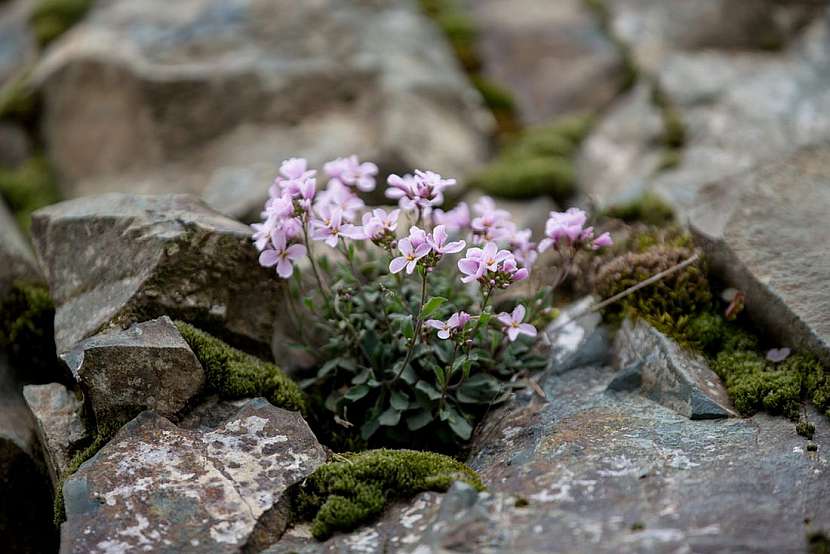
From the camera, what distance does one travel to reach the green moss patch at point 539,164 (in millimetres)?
8164

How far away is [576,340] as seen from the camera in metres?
5.41

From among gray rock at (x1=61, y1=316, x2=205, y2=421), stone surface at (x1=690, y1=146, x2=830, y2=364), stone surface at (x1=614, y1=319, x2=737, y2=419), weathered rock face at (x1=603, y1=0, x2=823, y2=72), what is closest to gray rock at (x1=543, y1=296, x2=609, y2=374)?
stone surface at (x1=614, y1=319, x2=737, y2=419)

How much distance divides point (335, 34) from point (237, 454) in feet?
22.6

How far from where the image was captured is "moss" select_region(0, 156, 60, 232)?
8805 millimetres

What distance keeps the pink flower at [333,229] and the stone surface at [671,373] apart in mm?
1940

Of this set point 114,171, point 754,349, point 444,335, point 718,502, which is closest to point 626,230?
point 754,349

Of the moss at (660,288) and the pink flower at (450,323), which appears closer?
the pink flower at (450,323)

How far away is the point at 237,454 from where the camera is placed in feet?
13.9

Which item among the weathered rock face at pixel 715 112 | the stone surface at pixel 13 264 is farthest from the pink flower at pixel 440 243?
the weathered rock face at pixel 715 112

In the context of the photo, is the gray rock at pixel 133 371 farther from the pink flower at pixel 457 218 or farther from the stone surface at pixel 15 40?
the stone surface at pixel 15 40

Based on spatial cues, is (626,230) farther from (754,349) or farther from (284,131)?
(284,131)

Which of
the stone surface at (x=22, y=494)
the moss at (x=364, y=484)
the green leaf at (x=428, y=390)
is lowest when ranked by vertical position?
the stone surface at (x=22, y=494)

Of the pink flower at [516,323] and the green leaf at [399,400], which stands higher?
the pink flower at [516,323]

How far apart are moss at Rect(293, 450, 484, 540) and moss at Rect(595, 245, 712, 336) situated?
1.80m
